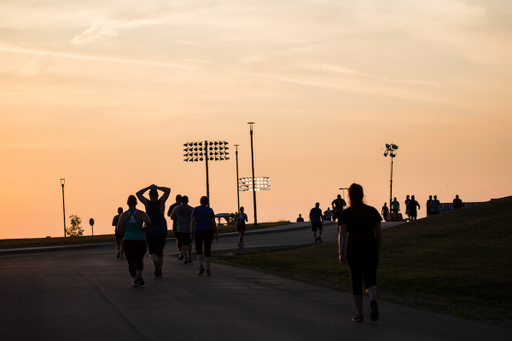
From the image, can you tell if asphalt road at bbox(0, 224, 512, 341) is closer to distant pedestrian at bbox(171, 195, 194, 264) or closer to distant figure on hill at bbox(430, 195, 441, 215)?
distant pedestrian at bbox(171, 195, 194, 264)

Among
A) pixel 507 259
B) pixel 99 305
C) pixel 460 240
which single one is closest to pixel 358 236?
pixel 99 305

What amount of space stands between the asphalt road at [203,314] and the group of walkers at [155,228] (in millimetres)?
641

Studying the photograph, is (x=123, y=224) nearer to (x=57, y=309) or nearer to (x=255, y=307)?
(x=57, y=309)

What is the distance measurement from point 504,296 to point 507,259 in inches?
134

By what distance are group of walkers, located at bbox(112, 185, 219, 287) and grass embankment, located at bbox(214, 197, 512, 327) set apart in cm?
241

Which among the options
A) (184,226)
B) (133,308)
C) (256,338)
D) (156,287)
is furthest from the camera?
(184,226)

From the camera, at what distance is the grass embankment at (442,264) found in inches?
485

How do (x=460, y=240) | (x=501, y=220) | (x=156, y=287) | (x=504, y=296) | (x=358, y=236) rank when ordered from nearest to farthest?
(x=358, y=236), (x=504, y=296), (x=156, y=287), (x=460, y=240), (x=501, y=220)

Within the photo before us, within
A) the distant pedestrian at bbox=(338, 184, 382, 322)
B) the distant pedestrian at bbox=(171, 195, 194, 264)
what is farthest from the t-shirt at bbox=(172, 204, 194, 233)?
the distant pedestrian at bbox=(338, 184, 382, 322)

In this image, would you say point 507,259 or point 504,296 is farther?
point 507,259

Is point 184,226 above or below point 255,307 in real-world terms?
above

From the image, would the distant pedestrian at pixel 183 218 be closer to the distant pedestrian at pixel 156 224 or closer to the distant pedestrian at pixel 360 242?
the distant pedestrian at pixel 156 224

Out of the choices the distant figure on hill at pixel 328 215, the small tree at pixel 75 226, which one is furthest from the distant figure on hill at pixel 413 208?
the small tree at pixel 75 226

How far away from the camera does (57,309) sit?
10539 mm
